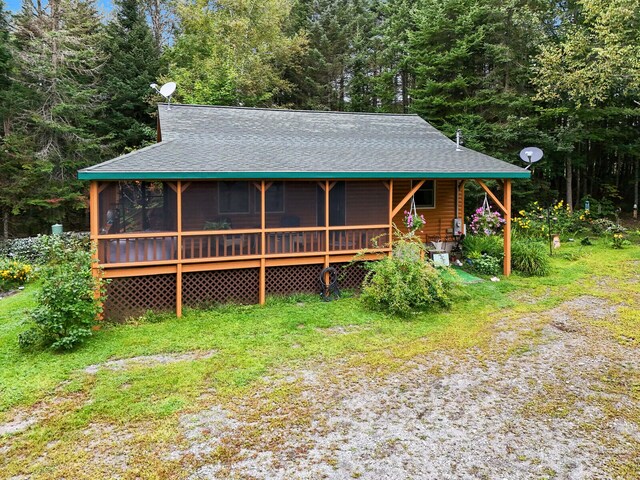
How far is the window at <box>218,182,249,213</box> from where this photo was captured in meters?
9.52

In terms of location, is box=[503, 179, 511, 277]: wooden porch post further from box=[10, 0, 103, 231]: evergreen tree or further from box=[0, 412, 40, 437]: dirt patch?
box=[10, 0, 103, 231]: evergreen tree

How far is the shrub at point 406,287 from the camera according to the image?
7117mm

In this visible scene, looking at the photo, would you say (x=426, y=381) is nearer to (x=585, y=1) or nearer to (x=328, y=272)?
(x=328, y=272)

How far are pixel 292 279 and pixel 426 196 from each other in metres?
5.17

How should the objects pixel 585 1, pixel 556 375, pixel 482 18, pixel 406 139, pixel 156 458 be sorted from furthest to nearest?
pixel 482 18
pixel 585 1
pixel 406 139
pixel 556 375
pixel 156 458

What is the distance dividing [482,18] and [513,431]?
18352 mm

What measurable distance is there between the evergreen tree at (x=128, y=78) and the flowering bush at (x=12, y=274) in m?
9.04

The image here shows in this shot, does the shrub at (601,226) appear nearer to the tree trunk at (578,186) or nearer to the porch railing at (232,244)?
the tree trunk at (578,186)

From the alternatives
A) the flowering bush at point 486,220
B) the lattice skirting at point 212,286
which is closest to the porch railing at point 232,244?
the lattice skirting at point 212,286

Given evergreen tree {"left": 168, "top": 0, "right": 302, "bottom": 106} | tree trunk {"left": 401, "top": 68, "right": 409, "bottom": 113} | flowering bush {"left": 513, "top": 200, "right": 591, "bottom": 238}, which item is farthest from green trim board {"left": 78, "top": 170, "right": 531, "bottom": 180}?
tree trunk {"left": 401, "top": 68, "right": 409, "bottom": 113}

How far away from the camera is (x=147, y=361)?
5281mm

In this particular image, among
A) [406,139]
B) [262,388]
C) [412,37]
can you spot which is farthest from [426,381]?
[412,37]

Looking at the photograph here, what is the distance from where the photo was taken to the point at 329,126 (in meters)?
11.4

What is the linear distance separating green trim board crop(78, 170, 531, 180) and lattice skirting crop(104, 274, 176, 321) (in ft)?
5.72
